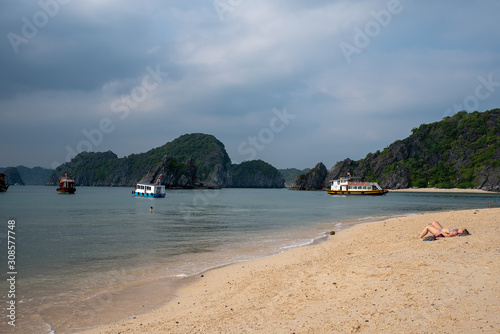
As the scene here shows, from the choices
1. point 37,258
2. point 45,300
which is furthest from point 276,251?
point 37,258

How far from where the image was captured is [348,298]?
7973 millimetres

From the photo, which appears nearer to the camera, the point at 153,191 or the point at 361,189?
the point at 153,191

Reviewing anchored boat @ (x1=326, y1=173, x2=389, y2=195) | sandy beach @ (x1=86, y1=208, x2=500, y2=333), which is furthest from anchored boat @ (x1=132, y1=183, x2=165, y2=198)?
sandy beach @ (x1=86, y1=208, x2=500, y2=333)

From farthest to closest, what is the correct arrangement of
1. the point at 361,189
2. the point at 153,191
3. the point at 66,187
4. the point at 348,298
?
the point at 66,187, the point at 361,189, the point at 153,191, the point at 348,298

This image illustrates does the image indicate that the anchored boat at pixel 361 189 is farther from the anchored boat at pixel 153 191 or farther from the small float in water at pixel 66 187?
the small float in water at pixel 66 187

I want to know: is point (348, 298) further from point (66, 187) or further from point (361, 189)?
point (66, 187)

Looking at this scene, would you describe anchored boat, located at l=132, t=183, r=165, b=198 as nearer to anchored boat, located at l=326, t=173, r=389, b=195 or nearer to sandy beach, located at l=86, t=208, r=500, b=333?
anchored boat, located at l=326, t=173, r=389, b=195

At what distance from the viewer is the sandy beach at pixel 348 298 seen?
254 inches

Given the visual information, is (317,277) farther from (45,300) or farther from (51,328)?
(45,300)

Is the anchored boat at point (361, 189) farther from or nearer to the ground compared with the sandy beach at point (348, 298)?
farther from the ground

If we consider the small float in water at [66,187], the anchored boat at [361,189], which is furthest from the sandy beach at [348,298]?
the small float in water at [66,187]

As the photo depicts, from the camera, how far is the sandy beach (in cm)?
645

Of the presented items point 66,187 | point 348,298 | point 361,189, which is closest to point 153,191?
point 66,187

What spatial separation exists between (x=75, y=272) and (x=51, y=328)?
678cm
